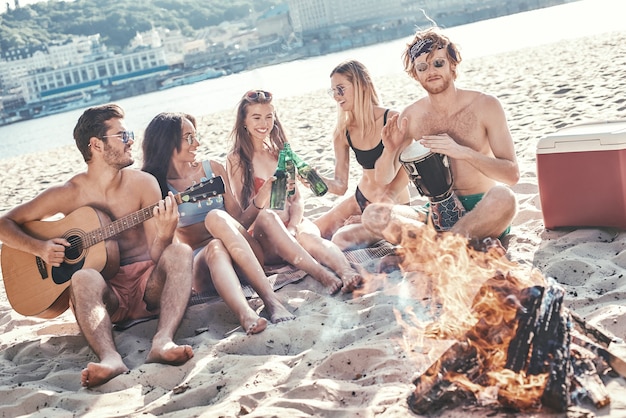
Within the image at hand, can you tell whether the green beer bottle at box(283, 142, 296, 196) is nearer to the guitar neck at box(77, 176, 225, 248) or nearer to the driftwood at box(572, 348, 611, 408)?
the guitar neck at box(77, 176, 225, 248)

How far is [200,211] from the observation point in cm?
407

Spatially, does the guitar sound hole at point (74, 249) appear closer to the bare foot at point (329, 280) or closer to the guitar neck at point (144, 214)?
the guitar neck at point (144, 214)

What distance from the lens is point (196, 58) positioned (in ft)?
290

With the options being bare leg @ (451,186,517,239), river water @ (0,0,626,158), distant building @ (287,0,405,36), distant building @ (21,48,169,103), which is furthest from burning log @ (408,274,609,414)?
distant building @ (21,48,169,103)

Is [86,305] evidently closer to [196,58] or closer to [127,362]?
[127,362]

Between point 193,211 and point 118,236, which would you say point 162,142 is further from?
point 118,236

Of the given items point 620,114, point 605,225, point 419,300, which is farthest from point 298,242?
point 620,114

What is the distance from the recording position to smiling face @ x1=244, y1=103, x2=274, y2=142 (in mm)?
4211

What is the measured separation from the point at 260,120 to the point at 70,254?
4.63ft

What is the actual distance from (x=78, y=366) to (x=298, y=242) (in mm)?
1457

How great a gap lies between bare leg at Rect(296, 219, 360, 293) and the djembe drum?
56 cm

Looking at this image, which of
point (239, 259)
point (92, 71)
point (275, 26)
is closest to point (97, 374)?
point (239, 259)

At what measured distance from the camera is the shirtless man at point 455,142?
361 centimetres

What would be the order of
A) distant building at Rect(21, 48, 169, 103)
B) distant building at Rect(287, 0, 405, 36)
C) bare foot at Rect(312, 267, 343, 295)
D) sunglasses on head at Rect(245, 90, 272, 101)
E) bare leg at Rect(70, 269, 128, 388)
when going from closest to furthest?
bare leg at Rect(70, 269, 128, 388)
bare foot at Rect(312, 267, 343, 295)
sunglasses on head at Rect(245, 90, 272, 101)
distant building at Rect(287, 0, 405, 36)
distant building at Rect(21, 48, 169, 103)
